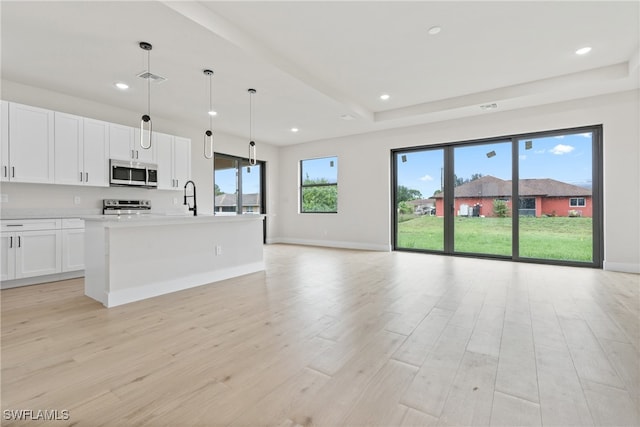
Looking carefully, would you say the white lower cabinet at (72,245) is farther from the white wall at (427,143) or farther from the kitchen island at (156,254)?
the white wall at (427,143)

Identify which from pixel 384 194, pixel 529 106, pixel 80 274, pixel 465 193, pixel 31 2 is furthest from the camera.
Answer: pixel 384 194

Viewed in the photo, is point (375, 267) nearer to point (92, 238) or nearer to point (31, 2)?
point (92, 238)

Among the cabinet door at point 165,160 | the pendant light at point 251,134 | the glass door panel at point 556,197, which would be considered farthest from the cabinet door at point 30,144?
the glass door panel at point 556,197

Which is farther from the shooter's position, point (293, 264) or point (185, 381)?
point (293, 264)

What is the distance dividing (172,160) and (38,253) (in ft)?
7.74

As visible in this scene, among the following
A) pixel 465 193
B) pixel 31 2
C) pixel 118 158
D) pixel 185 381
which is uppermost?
pixel 31 2

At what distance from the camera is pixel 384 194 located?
22.1 ft

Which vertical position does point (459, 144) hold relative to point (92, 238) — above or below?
above

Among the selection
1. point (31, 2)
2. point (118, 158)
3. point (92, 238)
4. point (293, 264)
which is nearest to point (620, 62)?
point (293, 264)

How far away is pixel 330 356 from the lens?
1.95 meters

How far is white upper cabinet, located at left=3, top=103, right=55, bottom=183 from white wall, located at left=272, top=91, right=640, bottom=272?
16.7 feet

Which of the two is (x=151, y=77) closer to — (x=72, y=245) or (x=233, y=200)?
(x=72, y=245)

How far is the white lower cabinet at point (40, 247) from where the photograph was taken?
11.7ft

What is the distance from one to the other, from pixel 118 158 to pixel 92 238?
2026 mm
